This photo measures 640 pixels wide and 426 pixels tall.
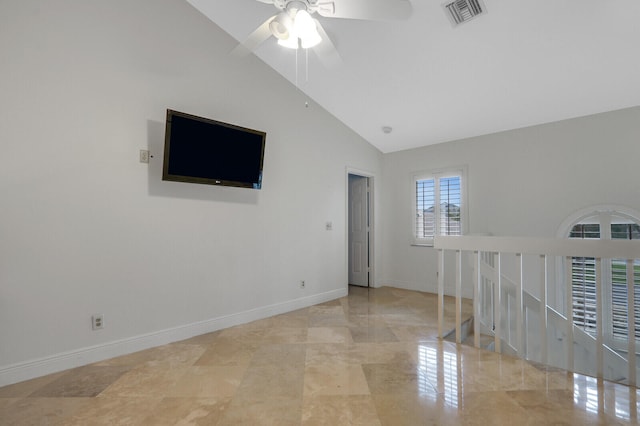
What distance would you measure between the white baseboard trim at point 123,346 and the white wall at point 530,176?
8.46 feet

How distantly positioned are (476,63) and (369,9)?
1808mm

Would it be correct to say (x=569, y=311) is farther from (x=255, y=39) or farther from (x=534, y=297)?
(x=255, y=39)

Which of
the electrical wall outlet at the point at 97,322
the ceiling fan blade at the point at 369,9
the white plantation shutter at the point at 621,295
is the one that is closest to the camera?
the ceiling fan blade at the point at 369,9

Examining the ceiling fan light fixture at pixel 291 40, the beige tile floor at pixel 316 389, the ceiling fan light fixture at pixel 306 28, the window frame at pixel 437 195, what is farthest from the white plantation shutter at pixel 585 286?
the ceiling fan light fixture at pixel 291 40

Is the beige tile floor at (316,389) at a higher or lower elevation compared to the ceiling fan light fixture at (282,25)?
lower

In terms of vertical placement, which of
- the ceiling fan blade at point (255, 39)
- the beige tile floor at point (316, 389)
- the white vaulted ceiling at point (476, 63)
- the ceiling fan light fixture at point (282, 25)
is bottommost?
the beige tile floor at point (316, 389)

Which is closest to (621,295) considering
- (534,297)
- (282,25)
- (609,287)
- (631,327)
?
(609,287)

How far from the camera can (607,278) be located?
3588mm

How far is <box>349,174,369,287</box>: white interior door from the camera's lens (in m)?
5.59

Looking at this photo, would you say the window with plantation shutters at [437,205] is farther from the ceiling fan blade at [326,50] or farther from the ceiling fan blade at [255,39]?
the ceiling fan blade at [255,39]

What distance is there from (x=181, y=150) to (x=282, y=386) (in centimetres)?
221

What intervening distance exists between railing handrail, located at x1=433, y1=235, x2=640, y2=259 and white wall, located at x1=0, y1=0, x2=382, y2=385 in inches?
85.4

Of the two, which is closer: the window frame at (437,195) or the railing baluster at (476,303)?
the railing baluster at (476,303)

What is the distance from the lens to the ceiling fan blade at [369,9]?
75.0 inches
